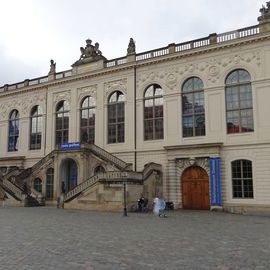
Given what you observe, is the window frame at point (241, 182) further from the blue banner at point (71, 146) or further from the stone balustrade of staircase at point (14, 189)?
the stone balustrade of staircase at point (14, 189)

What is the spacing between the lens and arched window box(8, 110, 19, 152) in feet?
136

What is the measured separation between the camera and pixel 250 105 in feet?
91.6

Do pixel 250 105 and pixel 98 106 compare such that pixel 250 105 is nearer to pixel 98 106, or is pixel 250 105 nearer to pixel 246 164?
pixel 246 164

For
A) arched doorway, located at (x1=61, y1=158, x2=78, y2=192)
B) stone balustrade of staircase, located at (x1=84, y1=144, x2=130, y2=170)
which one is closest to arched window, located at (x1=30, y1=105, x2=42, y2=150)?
arched doorway, located at (x1=61, y1=158, x2=78, y2=192)

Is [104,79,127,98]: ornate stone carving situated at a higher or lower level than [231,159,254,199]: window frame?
higher

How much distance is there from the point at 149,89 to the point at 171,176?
318 inches

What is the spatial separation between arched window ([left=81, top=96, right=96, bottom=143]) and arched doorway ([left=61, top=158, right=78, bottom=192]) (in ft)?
8.38

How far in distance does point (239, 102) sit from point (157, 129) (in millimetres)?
7298

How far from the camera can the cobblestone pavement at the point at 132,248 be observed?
9.09 meters

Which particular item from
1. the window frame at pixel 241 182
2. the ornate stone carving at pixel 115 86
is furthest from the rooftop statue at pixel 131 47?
the window frame at pixel 241 182

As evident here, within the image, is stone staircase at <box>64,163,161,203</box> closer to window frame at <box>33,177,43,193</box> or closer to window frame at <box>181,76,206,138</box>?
→ window frame at <box>181,76,206,138</box>

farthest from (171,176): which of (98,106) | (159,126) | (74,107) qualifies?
(74,107)

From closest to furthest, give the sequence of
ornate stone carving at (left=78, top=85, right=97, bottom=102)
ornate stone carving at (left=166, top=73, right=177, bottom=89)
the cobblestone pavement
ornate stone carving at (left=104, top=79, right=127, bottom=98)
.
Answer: the cobblestone pavement < ornate stone carving at (left=166, top=73, right=177, bottom=89) < ornate stone carving at (left=104, top=79, right=127, bottom=98) < ornate stone carving at (left=78, top=85, right=97, bottom=102)

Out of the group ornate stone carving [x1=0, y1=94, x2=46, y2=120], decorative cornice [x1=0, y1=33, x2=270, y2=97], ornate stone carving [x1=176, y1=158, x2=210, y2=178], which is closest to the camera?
decorative cornice [x1=0, y1=33, x2=270, y2=97]
